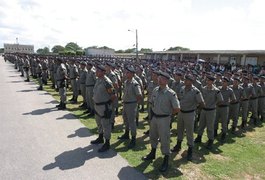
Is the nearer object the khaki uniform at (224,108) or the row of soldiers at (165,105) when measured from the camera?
the row of soldiers at (165,105)

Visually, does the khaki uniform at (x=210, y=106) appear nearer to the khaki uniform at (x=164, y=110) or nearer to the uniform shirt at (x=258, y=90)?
the khaki uniform at (x=164, y=110)

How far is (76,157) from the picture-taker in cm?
620

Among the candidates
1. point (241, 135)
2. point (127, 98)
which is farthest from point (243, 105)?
point (127, 98)

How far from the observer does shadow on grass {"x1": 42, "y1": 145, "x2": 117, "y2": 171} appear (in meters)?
5.72

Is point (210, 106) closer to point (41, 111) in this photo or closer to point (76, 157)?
point (76, 157)

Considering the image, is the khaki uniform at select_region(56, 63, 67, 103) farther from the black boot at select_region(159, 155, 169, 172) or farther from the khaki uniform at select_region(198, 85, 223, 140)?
the black boot at select_region(159, 155, 169, 172)

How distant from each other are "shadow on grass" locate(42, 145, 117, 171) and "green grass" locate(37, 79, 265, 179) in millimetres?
477

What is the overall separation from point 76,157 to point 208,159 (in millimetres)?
3170

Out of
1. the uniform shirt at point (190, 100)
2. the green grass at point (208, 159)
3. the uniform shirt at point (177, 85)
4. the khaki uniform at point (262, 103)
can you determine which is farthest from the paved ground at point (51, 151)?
the khaki uniform at point (262, 103)

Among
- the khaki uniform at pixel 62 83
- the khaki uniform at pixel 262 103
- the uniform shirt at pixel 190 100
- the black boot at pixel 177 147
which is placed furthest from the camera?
the khaki uniform at pixel 262 103

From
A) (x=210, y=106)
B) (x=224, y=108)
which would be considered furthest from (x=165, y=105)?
(x=224, y=108)

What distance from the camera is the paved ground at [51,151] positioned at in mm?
5402

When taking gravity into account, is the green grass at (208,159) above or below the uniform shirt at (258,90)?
below

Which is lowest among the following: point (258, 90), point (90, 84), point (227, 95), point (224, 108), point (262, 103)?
point (262, 103)
